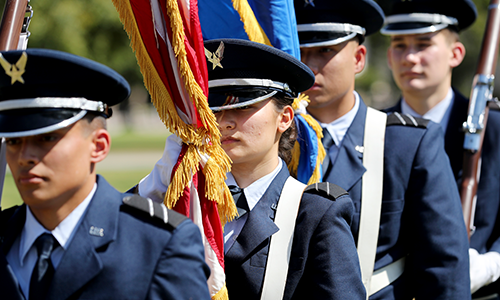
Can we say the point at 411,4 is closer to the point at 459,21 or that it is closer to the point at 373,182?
the point at 459,21

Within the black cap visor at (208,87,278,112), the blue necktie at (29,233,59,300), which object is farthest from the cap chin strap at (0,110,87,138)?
the black cap visor at (208,87,278,112)

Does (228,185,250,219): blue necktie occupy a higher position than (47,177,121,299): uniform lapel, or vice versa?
(47,177,121,299): uniform lapel

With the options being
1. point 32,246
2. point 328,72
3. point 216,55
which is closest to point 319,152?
point 328,72

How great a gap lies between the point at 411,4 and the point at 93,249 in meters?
3.50

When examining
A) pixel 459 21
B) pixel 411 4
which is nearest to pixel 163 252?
pixel 411 4

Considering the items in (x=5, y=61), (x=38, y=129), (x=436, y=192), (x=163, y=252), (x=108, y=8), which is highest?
(x=108, y=8)

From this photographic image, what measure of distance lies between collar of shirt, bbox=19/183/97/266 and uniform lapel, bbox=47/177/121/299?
0.03m

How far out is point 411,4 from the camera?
15.3 feet

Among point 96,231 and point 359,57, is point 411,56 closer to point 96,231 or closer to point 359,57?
point 359,57

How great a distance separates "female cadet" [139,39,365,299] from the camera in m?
2.65

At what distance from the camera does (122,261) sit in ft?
6.79

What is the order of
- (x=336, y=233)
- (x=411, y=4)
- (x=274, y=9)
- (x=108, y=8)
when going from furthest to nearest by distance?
(x=108, y=8) < (x=411, y=4) < (x=274, y=9) < (x=336, y=233)

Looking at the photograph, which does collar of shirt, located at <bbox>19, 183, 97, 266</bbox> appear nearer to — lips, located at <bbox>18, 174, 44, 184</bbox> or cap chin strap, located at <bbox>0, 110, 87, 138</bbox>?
lips, located at <bbox>18, 174, 44, 184</bbox>

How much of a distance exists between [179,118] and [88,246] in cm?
69
